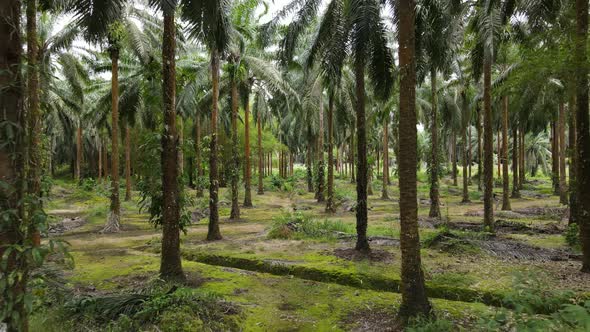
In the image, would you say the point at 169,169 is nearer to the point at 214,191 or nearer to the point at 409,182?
the point at 409,182

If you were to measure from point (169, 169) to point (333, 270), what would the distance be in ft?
13.1

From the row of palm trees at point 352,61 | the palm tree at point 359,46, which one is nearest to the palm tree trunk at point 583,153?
the row of palm trees at point 352,61

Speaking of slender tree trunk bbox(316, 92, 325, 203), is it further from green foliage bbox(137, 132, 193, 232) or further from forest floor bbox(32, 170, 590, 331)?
green foliage bbox(137, 132, 193, 232)

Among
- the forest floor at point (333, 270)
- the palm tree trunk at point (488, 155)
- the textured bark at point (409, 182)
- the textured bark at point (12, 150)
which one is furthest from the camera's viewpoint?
the palm tree trunk at point (488, 155)

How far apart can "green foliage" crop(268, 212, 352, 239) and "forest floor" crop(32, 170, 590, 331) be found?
37mm

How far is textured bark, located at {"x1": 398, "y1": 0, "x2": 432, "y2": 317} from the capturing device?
5195mm

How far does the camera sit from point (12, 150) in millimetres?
2715

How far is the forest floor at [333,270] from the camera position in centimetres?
573

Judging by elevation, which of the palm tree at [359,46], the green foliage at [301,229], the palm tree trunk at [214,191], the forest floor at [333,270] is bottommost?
the forest floor at [333,270]

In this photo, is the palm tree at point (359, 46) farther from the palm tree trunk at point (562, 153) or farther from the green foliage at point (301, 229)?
the palm tree trunk at point (562, 153)

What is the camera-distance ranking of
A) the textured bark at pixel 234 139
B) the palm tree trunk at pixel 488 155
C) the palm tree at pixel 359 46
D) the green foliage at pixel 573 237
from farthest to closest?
the textured bark at pixel 234 139, the palm tree trunk at pixel 488 155, the green foliage at pixel 573 237, the palm tree at pixel 359 46

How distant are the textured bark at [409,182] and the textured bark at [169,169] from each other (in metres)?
4.15

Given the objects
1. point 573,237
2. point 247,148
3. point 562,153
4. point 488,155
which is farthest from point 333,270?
point 562,153

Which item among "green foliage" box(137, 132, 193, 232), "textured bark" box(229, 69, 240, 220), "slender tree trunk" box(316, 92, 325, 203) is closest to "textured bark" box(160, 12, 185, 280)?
"green foliage" box(137, 132, 193, 232)
